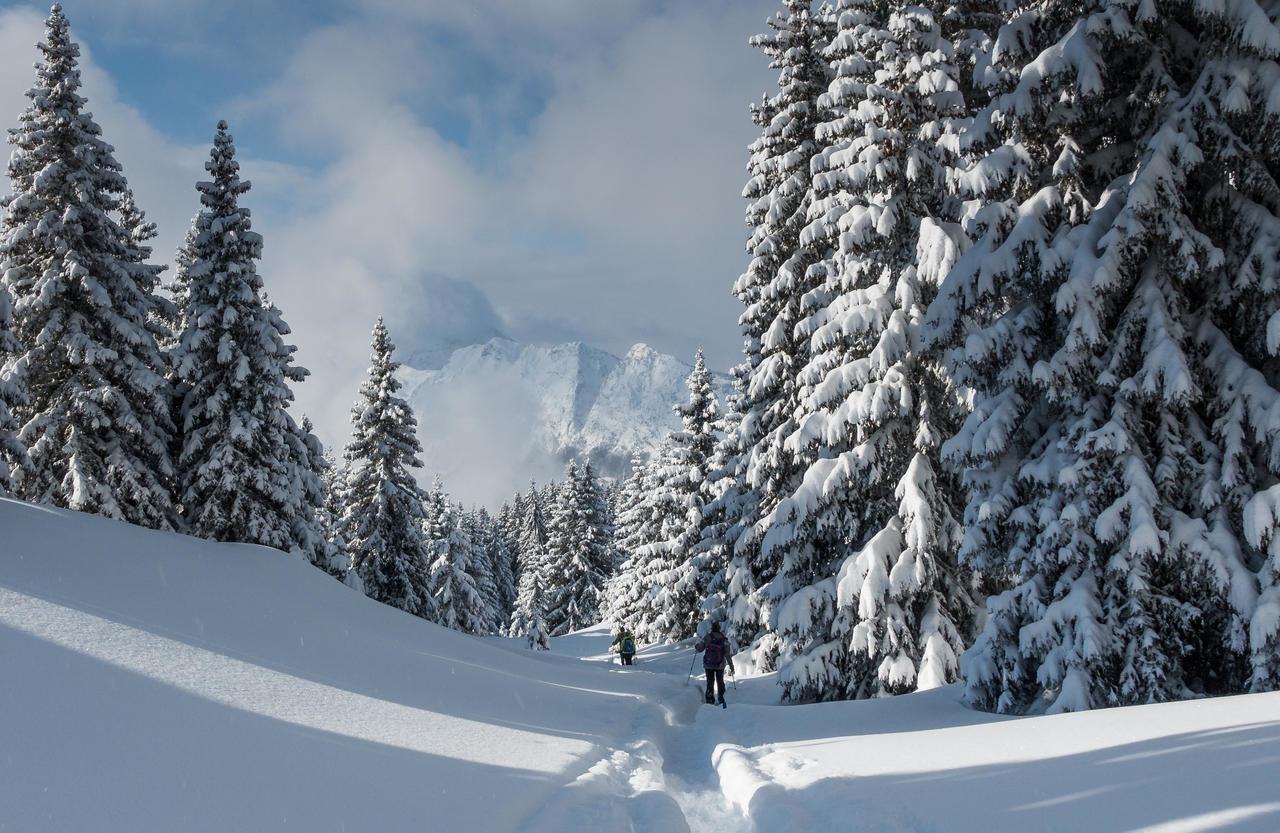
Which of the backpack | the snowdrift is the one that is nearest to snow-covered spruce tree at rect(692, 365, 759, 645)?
the backpack

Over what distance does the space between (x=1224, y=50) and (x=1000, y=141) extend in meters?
2.97

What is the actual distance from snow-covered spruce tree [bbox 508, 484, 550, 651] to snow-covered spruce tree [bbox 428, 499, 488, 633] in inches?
136

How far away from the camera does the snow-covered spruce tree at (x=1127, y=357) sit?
30.0 feet

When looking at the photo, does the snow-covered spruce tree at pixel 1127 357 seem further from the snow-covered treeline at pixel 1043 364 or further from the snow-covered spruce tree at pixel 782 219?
the snow-covered spruce tree at pixel 782 219

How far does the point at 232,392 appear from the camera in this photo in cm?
2389

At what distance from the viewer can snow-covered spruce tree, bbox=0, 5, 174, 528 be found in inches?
778

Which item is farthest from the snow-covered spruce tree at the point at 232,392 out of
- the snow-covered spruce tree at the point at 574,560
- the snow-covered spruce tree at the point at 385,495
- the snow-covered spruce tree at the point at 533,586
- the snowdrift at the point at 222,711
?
the snow-covered spruce tree at the point at 574,560

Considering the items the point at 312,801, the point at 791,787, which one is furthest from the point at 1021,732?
the point at 312,801

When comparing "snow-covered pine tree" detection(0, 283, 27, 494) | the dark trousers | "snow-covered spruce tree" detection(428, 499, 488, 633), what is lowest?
the dark trousers

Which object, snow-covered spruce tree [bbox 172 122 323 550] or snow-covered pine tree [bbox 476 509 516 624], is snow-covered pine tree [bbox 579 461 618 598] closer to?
snow-covered pine tree [bbox 476 509 516 624]

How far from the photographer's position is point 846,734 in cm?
1130

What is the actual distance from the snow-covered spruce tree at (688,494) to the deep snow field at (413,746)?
68.1 feet

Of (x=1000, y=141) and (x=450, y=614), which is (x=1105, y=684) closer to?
(x=1000, y=141)

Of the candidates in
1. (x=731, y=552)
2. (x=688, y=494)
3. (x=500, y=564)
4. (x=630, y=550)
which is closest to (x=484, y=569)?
(x=500, y=564)
